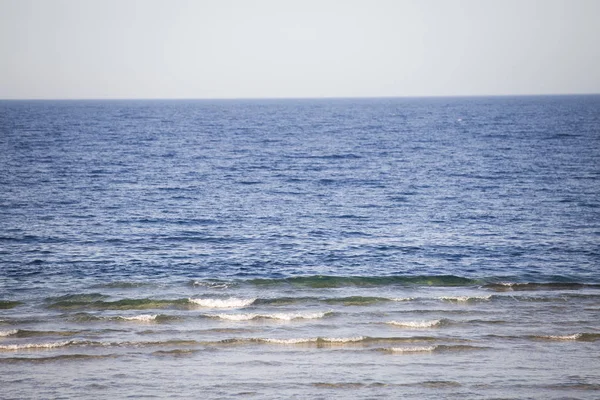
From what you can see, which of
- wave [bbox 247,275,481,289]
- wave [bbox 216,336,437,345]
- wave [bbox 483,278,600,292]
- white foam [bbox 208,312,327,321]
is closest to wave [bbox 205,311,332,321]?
white foam [bbox 208,312,327,321]

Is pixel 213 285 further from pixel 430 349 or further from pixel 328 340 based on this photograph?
pixel 430 349

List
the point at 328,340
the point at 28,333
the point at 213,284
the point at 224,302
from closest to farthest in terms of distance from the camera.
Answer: the point at 328,340 → the point at 28,333 → the point at 224,302 → the point at 213,284

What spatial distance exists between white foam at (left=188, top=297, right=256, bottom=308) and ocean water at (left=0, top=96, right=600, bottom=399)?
14cm

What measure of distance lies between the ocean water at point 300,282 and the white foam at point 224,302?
0.47 ft

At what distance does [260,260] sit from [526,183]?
31364 millimetres

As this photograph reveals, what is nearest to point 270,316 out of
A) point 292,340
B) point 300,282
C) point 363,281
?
point 292,340

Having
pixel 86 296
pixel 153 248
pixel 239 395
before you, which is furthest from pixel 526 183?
pixel 239 395

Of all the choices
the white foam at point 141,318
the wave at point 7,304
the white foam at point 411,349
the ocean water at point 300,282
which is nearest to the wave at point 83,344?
the ocean water at point 300,282

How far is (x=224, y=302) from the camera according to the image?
28.2 metres

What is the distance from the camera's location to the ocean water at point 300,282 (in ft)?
67.3

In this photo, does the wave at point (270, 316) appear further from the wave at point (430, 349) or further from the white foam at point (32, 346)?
the white foam at point (32, 346)

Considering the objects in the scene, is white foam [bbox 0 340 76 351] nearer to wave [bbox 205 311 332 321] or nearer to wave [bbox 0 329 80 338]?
wave [bbox 0 329 80 338]

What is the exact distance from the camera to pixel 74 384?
1975 centimetres

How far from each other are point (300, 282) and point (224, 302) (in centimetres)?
444
